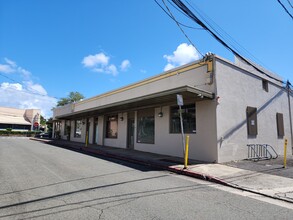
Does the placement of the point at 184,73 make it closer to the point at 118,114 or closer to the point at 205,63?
the point at 205,63

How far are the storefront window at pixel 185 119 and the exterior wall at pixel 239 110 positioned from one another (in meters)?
1.66

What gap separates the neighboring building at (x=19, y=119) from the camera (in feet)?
179

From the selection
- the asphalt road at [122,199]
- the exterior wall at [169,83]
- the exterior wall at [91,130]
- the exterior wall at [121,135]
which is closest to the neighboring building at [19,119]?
the exterior wall at [91,130]

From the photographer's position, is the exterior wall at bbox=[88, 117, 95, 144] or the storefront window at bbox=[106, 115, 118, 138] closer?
the storefront window at bbox=[106, 115, 118, 138]

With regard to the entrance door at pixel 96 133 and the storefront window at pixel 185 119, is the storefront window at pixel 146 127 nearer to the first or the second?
the storefront window at pixel 185 119

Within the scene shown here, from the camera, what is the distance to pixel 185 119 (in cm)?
1341

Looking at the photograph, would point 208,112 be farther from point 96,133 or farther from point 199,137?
point 96,133

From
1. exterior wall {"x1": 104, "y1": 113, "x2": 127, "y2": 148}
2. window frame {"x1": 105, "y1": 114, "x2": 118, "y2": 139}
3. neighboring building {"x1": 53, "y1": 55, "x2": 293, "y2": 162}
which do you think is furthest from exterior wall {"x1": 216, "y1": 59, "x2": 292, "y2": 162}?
window frame {"x1": 105, "y1": 114, "x2": 118, "y2": 139}

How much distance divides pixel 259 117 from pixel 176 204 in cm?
1150

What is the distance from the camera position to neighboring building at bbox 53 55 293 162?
1181 centimetres

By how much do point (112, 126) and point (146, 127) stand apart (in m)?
5.33

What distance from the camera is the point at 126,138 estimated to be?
1836cm

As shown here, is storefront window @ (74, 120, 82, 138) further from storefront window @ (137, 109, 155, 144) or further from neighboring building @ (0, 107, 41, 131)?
neighboring building @ (0, 107, 41, 131)

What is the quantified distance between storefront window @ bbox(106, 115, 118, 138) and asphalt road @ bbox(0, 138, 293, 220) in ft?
39.1
